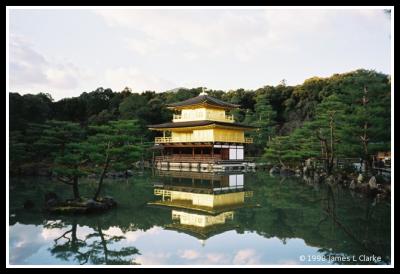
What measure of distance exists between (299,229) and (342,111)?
12.3 meters

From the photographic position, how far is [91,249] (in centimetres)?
716

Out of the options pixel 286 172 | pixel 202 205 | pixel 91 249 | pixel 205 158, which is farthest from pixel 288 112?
pixel 91 249

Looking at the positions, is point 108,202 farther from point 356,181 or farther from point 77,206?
point 356,181

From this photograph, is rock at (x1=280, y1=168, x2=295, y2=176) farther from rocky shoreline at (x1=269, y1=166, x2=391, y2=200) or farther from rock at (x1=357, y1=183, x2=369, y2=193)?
rock at (x1=357, y1=183, x2=369, y2=193)

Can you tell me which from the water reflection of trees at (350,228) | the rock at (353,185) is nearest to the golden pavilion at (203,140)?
the rock at (353,185)

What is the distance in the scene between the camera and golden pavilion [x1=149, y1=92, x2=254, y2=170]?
26906 mm

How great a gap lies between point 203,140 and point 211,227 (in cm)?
1880

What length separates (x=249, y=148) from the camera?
3562 cm

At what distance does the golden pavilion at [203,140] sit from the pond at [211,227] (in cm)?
1261

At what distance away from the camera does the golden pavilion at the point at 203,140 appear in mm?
26906

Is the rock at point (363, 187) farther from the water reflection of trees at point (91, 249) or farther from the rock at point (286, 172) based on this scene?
the water reflection of trees at point (91, 249)

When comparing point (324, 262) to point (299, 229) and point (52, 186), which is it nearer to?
point (299, 229)

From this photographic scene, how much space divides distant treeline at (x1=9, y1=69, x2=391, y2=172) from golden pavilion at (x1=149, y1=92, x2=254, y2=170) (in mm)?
3122

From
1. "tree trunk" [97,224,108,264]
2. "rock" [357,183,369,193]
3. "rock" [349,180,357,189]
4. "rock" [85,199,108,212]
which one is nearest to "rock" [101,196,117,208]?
"rock" [85,199,108,212]
